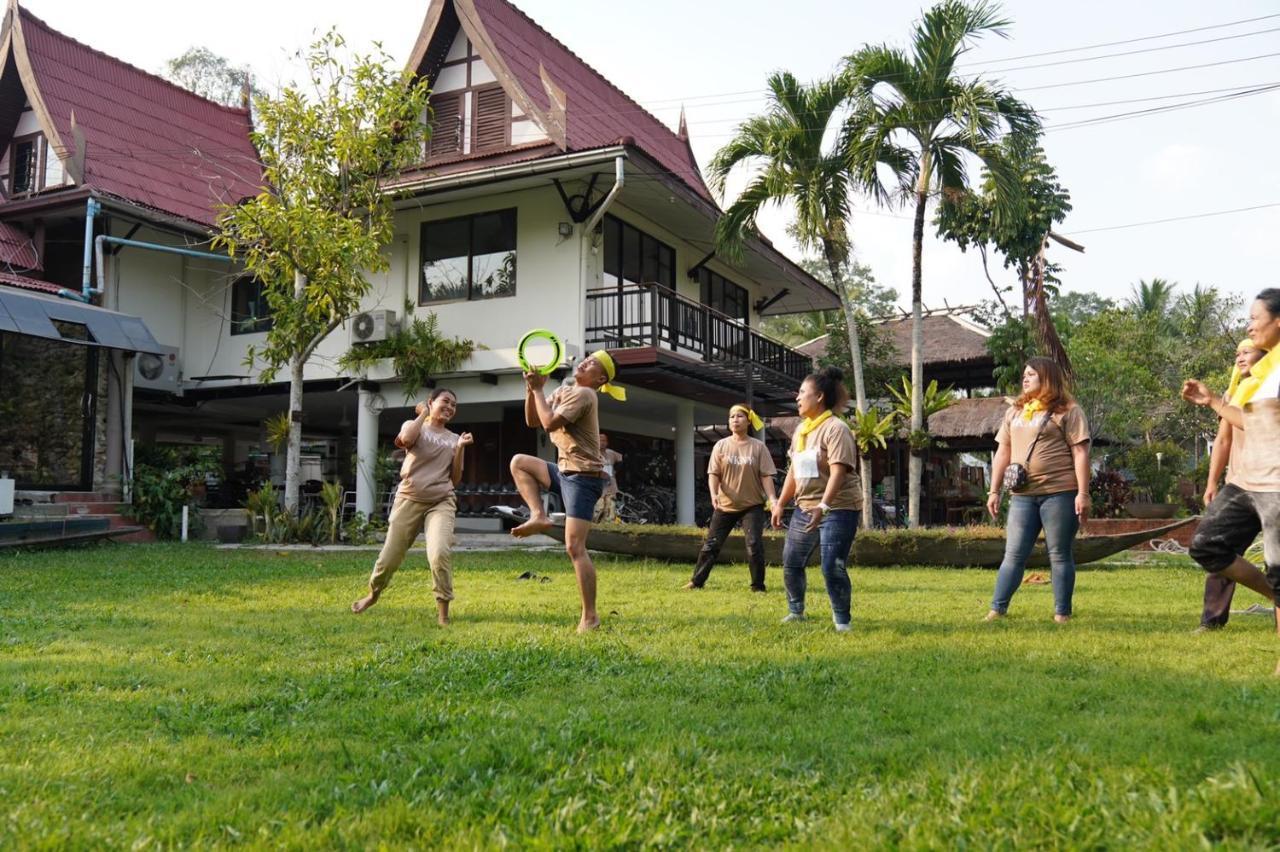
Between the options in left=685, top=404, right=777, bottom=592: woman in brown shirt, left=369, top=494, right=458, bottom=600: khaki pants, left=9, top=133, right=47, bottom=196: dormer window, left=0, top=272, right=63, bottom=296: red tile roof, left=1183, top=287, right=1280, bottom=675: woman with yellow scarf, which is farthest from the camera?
left=9, top=133, right=47, bottom=196: dormer window

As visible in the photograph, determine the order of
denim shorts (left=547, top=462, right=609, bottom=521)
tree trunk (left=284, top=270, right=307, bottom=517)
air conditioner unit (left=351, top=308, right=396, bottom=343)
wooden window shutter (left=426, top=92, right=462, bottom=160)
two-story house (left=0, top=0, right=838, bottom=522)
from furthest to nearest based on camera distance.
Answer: wooden window shutter (left=426, top=92, right=462, bottom=160) < air conditioner unit (left=351, top=308, right=396, bottom=343) < two-story house (left=0, top=0, right=838, bottom=522) < tree trunk (left=284, top=270, right=307, bottom=517) < denim shorts (left=547, top=462, right=609, bottom=521)

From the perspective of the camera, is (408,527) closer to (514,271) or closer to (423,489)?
(423,489)

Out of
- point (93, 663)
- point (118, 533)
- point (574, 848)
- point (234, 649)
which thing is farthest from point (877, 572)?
point (118, 533)

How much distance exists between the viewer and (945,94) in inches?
621

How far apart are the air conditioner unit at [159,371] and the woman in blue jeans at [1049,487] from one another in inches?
655

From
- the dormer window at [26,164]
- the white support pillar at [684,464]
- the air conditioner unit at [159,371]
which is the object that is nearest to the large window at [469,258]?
the white support pillar at [684,464]

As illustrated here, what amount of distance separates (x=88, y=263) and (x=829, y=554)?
15.7m

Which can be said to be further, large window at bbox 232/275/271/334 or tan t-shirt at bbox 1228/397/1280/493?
large window at bbox 232/275/271/334

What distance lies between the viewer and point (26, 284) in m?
16.4

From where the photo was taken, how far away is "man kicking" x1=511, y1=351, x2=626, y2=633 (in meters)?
6.33

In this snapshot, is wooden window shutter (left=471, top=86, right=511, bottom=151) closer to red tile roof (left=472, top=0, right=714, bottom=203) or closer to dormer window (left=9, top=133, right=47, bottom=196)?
red tile roof (left=472, top=0, right=714, bottom=203)

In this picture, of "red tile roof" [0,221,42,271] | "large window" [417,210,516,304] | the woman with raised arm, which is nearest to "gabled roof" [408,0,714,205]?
"large window" [417,210,516,304]

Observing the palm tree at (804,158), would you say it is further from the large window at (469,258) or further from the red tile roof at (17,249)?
the red tile roof at (17,249)

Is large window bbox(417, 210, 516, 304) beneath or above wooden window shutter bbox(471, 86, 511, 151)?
beneath
